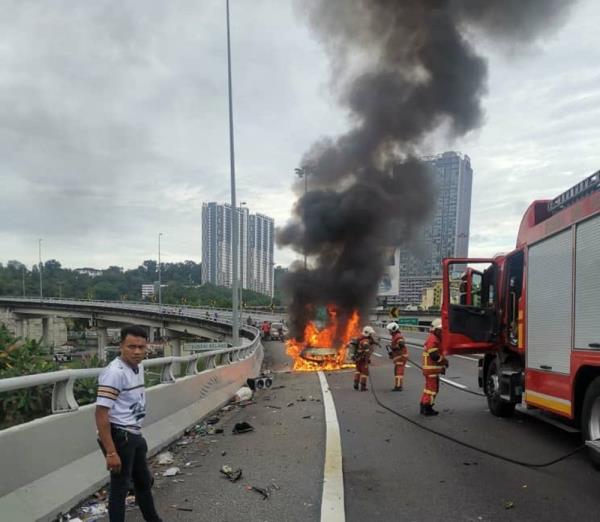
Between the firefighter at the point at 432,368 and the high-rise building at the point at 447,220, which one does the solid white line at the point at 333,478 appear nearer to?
the firefighter at the point at 432,368

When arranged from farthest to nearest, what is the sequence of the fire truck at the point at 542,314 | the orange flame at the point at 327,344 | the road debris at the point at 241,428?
the orange flame at the point at 327,344 < the road debris at the point at 241,428 < the fire truck at the point at 542,314

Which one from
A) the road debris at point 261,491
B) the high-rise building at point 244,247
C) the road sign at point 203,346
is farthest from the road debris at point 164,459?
the high-rise building at point 244,247

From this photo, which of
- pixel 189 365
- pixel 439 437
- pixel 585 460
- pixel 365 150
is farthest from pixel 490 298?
pixel 365 150

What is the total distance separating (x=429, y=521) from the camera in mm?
3637

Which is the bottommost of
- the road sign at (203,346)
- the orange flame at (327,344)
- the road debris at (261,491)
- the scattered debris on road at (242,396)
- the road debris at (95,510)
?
the orange flame at (327,344)

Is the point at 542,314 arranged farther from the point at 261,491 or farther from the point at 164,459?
the point at 164,459

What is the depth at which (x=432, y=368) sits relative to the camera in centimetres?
802

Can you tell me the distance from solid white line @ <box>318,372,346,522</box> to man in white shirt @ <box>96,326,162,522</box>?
135cm

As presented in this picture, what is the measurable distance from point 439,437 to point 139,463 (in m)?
4.15

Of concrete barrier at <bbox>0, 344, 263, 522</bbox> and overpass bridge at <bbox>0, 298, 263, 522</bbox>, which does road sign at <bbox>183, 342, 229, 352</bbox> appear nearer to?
overpass bridge at <bbox>0, 298, 263, 522</bbox>

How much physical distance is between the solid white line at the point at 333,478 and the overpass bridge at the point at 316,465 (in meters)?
0.02

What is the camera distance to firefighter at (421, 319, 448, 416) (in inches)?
311

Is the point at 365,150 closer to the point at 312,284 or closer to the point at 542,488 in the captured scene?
the point at 312,284

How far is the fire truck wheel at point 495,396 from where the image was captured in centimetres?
755
